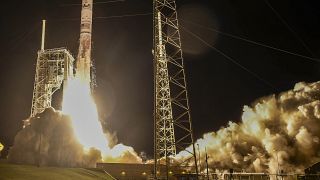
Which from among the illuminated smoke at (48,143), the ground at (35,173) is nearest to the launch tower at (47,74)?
the illuminated smoke at (48,143)

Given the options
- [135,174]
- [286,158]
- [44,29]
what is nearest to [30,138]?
[135,174]

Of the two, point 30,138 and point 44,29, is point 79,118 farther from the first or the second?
point 44,29

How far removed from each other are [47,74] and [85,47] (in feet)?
37.4

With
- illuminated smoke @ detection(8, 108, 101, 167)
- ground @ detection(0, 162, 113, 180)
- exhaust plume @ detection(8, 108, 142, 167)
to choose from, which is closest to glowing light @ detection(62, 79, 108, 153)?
exhaust plume @ detection(8, 108, 142, 167)

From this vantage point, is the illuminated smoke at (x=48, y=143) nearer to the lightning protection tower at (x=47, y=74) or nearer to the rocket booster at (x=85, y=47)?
the rocket booster at (x=85, y=47)

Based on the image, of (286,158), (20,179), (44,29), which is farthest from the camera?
(44,29)

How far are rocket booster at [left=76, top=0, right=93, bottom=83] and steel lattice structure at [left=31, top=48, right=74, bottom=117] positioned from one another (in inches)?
230

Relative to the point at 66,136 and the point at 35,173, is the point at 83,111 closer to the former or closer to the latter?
the point at 66,136

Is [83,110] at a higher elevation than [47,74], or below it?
below

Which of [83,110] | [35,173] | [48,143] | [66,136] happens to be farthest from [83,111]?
[35,173]

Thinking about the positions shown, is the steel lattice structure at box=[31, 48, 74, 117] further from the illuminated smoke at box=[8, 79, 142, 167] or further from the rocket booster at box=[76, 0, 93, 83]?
the rocket booster at box=[76, 0, 93, 83]

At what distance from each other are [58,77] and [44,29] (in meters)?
14.6

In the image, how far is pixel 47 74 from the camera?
239 feet

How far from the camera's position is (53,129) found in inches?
2298
